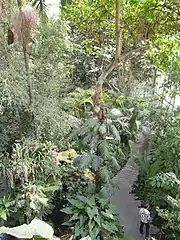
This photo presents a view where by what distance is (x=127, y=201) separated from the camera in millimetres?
6004

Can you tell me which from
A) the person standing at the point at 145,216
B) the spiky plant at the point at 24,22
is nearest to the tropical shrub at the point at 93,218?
the person standing at the point at 145,216

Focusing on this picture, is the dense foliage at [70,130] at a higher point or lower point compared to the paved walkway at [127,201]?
higher

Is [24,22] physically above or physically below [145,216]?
above

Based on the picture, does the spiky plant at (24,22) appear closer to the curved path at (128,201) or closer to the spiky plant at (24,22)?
the spiky plant at (24,22)

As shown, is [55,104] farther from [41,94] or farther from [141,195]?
[141,195]

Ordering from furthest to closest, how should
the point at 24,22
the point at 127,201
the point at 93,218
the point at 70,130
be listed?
the point at 127,201, the point at 70,130, the point at 93,218, the point at 24,22

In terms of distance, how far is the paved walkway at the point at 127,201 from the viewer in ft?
17.9

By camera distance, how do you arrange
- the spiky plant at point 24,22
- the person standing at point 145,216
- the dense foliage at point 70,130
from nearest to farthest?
1. the spiky plant at point 24,22
2. the dense foliage at point 70,130
3. the person standing at point 145,216

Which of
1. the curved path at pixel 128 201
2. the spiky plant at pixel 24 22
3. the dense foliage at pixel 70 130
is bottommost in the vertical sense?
the curved path at pixel 128 201

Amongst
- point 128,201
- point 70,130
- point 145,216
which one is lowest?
point 128,201

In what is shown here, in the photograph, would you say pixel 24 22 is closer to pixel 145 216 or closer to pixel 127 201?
pixel 145 216

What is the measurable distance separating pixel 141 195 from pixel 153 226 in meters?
0.48

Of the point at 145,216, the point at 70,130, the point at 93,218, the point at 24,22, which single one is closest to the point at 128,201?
the point at 145,216

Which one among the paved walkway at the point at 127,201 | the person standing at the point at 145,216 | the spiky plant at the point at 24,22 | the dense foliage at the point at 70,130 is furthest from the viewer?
the paved walkway at the point at 127,201
